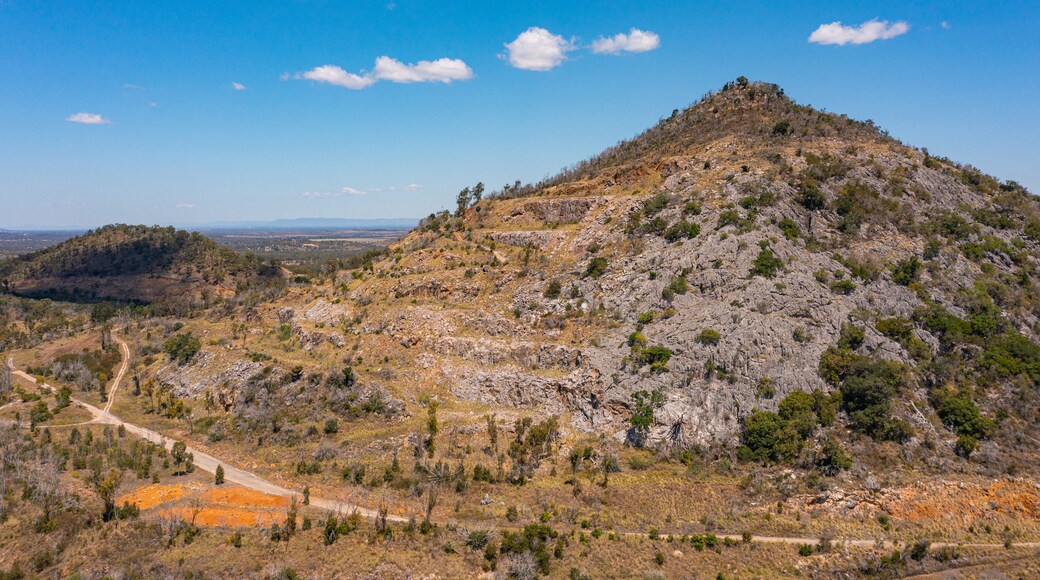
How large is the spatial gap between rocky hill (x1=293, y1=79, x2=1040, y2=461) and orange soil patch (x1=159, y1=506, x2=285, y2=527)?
58.5ft

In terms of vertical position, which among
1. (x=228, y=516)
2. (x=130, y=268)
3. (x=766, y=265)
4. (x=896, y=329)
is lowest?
(x=228, y=516)

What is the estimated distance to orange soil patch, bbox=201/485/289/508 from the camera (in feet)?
107

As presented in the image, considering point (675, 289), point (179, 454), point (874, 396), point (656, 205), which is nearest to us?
point (874, 396)

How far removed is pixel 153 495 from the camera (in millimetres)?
33625

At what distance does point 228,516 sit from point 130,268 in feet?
410

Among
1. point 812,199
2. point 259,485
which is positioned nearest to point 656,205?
point 812,199

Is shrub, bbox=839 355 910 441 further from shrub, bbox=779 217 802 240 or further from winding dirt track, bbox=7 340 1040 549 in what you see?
shrub, bbox=779 217 802 240

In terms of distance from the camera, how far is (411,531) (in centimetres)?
2923

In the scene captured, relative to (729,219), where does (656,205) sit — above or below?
above

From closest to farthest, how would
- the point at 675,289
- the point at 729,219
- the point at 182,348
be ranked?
the point at 675,289 → the point at 729,219 → the point at 182,348

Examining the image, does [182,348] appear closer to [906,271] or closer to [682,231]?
[682,231]

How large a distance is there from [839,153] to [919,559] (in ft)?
155

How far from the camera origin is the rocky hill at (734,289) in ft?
127

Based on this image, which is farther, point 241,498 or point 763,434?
point 763,434
